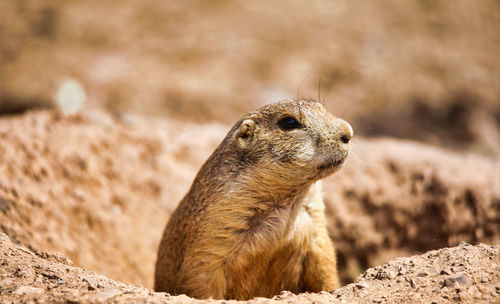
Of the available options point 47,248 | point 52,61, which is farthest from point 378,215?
point 52,61

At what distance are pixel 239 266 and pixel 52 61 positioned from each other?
24.4 feet

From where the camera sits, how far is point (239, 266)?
3824mm

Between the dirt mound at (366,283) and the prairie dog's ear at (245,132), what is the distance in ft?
4.30

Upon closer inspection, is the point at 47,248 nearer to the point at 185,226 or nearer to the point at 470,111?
the point at 185,226

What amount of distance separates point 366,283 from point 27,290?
2111 millimetres

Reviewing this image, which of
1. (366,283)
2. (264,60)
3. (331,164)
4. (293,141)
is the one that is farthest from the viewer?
(264,60)

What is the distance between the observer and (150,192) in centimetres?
605

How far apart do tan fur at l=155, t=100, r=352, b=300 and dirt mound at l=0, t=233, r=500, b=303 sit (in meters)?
0.73

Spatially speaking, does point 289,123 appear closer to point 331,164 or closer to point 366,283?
point 331,164

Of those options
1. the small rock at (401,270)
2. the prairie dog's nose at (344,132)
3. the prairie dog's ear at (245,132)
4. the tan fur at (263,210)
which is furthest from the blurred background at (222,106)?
the small rock at (401,270)

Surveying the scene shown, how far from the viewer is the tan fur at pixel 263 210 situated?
3670 millimetres

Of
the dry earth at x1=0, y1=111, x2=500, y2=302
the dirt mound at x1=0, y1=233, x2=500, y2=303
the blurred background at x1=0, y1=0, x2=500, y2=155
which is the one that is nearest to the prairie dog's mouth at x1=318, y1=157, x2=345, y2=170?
the dirt mound at x1=0, y1=233, x2=500, y2=303

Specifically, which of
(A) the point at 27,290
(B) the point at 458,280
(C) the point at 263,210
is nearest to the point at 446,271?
(B) the point at 458,280

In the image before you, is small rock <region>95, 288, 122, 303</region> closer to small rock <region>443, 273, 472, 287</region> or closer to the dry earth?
the dry earth
